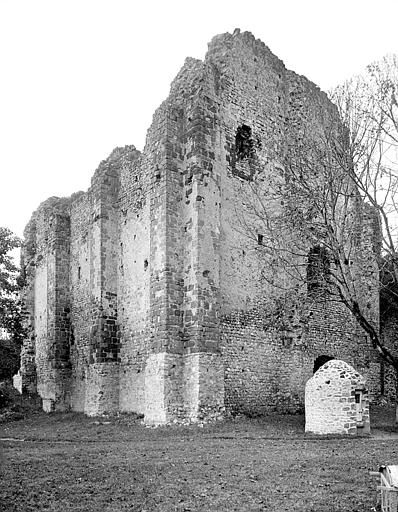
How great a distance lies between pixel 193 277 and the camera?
18016 mm

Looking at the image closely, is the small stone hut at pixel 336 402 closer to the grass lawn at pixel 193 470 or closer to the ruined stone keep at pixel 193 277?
the grass lawn at pixel 193 470

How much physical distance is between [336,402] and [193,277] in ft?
18.3

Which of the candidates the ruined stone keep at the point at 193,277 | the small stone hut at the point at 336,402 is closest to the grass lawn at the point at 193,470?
the small stone hut at the point at 336,402

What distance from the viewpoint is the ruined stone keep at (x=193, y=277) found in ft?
58.8

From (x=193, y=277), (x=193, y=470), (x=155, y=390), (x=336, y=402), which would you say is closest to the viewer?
(x=193, y=470)

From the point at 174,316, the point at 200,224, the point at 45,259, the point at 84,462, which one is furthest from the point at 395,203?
the point at 45,259

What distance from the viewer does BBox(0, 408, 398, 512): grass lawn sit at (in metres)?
7.76

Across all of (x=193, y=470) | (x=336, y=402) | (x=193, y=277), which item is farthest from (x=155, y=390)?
(x=193, y=470)

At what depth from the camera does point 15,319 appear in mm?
29312

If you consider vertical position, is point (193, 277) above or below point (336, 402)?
above

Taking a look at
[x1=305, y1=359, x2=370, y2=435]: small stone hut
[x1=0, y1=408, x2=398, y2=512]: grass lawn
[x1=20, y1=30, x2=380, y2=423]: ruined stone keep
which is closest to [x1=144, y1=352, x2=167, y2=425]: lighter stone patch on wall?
[x1=20, y1=30, x2=380, y2=423]: ruined stone keep

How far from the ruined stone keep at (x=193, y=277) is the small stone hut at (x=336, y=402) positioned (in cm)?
304

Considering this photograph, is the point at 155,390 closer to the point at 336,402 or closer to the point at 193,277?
the point at 193,277

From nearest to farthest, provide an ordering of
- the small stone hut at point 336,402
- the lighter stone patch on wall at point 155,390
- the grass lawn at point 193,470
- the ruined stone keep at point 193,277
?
the grass lawn at point 193,470 → the small stone hut at point 336,402 → the lighter stone patch on wall at point 155,390 → the ruined stone keep at point 193,277
